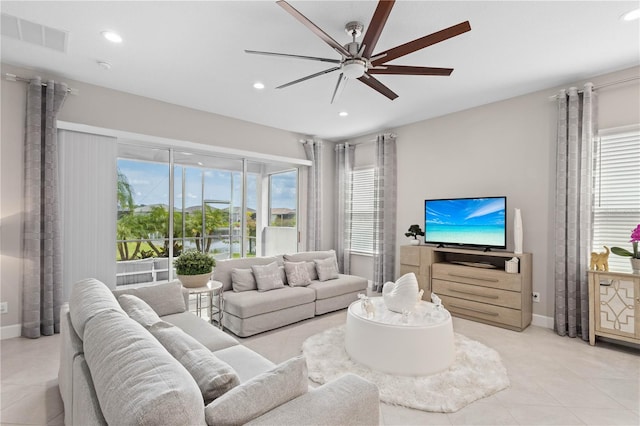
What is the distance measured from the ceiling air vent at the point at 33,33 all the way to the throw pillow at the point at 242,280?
272cm

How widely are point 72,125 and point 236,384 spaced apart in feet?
12.2

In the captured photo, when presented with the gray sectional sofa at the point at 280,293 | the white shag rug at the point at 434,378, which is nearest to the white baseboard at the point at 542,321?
the white shag rug at the point at 434,378

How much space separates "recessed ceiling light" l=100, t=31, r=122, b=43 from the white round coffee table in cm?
315

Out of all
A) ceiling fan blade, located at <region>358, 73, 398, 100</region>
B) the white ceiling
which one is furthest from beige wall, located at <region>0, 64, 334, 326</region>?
ceiling fan blade, located at <region>358, 73, 398, 100</region>

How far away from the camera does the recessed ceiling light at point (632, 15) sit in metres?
2.31

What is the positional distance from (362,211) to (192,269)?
11.4ft

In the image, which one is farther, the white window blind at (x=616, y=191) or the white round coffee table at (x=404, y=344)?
the white window blind at (x=616, y=191)

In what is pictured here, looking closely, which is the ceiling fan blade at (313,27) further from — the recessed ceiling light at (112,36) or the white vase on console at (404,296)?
the white vase on console at (404,296)

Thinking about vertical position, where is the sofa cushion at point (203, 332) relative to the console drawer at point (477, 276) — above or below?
below

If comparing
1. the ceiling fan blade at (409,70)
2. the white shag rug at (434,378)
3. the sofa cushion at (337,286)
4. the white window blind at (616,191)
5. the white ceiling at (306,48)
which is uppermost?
the white ceiling at (306,48)

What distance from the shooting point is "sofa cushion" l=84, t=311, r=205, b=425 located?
83 cm

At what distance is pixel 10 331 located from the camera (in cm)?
324

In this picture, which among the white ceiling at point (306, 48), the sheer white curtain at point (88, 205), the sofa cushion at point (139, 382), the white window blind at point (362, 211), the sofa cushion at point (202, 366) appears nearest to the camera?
the sofa cushion at point (139, 382)

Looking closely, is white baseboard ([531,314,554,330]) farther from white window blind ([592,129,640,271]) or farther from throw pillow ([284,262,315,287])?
throw pillow ([284,262,315,287])
